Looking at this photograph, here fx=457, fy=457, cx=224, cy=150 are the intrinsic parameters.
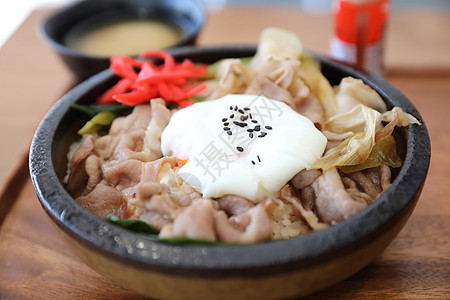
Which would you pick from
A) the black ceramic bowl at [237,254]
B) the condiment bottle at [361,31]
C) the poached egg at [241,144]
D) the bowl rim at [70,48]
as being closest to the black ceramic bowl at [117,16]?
the bowl rim at [70,48]

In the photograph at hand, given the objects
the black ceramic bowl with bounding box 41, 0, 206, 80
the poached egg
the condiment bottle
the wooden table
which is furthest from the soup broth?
the poached egg

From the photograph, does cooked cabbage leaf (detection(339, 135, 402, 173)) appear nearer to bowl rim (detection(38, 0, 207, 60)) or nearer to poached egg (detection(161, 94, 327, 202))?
poached egg (detection(161, 94, 327, 202))

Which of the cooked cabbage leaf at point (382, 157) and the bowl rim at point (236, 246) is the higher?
the bowl rim at point (236, 246)

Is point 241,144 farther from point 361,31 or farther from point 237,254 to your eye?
point 361,31

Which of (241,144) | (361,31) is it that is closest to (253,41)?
(361,31)

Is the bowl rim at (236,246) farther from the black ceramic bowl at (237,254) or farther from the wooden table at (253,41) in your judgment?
the wooden table at (253,41)

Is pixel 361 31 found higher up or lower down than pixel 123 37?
higher up
